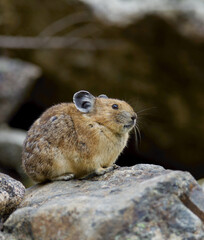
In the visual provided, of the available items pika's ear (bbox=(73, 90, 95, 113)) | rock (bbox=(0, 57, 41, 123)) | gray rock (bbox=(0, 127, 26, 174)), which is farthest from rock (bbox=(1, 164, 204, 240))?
rock (bbox=(0, 57, 41, 123))

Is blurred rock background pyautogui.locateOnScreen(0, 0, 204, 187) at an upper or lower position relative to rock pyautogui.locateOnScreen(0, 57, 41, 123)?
upper

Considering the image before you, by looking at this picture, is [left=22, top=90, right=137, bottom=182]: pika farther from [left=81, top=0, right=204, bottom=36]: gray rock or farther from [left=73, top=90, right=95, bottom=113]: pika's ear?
[left=81, top=0, right=204, bottom=36]: gray rock

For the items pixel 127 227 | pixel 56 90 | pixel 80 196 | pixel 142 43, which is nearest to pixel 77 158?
pixel 80 196

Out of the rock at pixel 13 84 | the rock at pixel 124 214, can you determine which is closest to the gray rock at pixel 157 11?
the rock at pixel 13 84

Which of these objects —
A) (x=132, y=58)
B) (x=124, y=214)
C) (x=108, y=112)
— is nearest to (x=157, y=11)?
(x=132, y=58)

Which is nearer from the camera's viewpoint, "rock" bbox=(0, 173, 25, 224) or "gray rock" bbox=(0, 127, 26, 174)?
"rock" bbox=(0, 173, 25, 224)
